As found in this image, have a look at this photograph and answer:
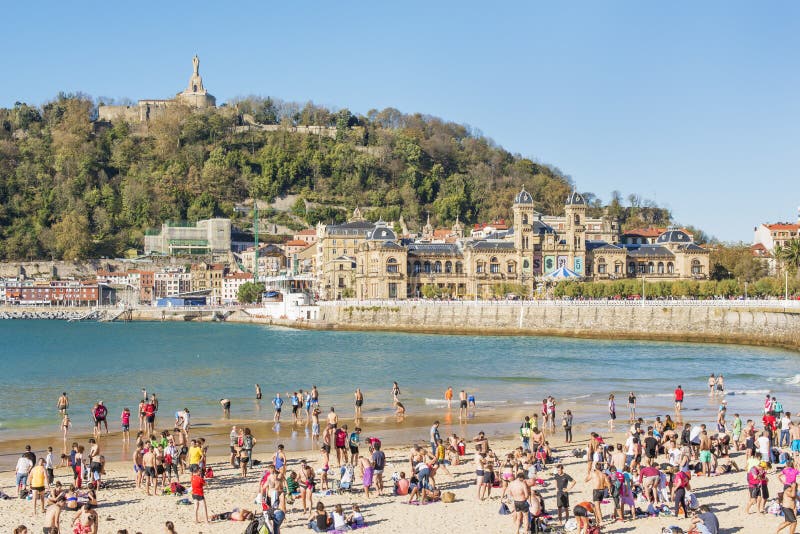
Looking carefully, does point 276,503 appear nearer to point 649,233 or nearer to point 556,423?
point 556,423

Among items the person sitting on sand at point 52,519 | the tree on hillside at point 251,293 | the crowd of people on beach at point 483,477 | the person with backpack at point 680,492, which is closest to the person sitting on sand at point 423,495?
the crowd of people on beach at point 483,477

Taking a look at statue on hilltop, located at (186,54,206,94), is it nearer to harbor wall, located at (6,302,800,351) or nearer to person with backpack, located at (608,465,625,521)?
harbor wall, located at (6,302,800,351)

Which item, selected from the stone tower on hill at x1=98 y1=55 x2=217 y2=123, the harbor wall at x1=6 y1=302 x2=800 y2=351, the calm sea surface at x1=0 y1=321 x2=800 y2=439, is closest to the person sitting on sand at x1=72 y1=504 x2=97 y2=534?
the calm sea surface at x1=0 y1=321 x2=800 y2=439

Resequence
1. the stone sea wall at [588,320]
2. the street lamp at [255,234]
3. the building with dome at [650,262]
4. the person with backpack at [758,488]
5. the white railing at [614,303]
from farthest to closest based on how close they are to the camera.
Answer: the street lamp at [255,234] → the building with dome at [650,262] → the white railing at [614,303] → the stone sea wall at [588,320] → the person with backpack at [758,488]

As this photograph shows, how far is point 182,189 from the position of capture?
152 metres

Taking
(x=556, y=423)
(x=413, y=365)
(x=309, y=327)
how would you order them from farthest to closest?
(x=309, y=327) → (x=413, y=365) → (x=556, y=423)

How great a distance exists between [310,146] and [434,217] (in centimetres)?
2860

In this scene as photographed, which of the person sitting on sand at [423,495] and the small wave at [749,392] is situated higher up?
the small wave at [749,392]

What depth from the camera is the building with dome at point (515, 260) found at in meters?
93.9

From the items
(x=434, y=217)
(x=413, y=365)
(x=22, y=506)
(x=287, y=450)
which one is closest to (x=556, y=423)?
(x=287, y=450)

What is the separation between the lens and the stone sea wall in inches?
2266

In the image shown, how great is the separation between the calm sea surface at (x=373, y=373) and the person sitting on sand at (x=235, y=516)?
12.7m

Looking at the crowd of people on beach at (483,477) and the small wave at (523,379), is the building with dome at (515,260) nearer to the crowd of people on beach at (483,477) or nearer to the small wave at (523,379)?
the small wave at (523,379)

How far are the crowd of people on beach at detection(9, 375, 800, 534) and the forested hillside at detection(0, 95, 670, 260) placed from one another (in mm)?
118570
